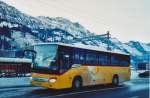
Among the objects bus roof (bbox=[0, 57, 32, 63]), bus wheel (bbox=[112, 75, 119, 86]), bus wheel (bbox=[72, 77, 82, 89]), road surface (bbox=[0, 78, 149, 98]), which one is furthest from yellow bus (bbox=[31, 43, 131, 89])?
bus roof (bbox=[0, 57, 32, 63])

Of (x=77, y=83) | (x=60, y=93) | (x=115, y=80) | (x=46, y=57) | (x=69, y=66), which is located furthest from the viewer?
(x=115, y=80)

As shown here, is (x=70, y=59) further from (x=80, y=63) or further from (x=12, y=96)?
(x=12, y=96)

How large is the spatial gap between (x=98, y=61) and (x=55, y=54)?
11.5 feet

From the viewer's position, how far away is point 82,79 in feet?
47.5

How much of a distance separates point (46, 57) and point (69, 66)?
1168 mm

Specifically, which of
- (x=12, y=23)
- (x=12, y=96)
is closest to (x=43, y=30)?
(x=12, y=23)

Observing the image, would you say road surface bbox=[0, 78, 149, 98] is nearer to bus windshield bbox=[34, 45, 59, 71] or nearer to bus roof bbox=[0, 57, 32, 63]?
bus windshield bbox=[34, 45, 59, 71]

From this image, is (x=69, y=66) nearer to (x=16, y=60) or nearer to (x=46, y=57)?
(x=46, y=57)

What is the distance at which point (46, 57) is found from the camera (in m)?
12.9

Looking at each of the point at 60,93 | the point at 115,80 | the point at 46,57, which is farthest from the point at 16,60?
the point at 60,93

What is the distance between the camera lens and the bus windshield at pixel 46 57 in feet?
42.1

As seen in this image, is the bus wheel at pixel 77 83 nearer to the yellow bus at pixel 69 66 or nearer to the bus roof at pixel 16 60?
the yellow bus at pixel 69 66

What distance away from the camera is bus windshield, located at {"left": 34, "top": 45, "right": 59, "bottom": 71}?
12.8 m

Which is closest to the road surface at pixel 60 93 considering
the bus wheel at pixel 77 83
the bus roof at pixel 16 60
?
the bus wheel at pixel 77 83
